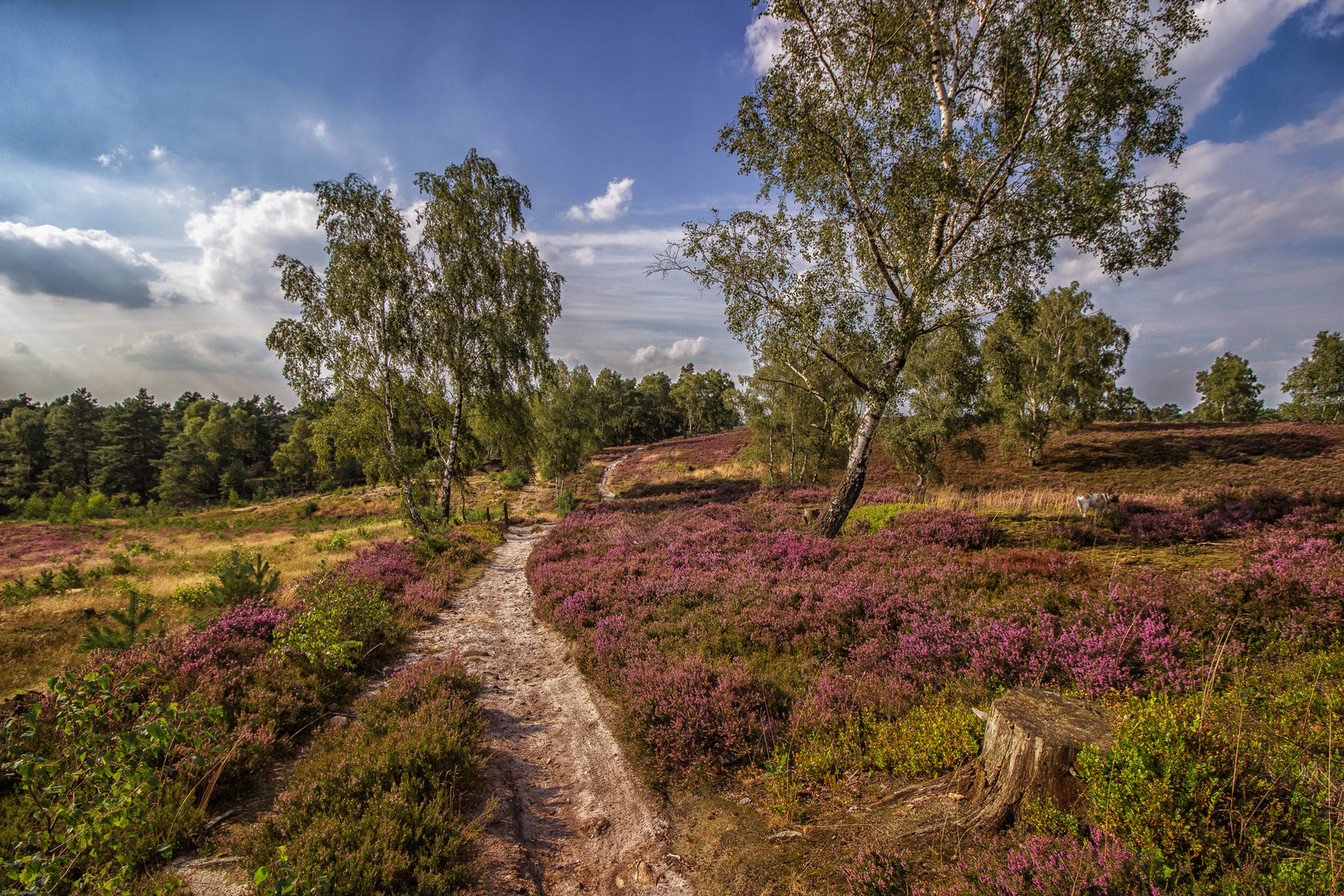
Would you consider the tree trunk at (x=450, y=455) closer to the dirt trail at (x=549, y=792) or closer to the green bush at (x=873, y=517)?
the dirt trail at (x=549, y=792)

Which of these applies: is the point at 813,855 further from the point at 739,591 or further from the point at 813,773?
the point at 739,591

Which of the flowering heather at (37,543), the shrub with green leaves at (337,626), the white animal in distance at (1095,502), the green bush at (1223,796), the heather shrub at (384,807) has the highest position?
the white animal in distance at (1095,502)

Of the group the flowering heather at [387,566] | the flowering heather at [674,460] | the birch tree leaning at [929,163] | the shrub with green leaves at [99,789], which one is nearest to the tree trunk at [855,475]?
the birch tree leaning at [929,163]

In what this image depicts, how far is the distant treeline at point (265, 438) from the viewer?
22.9 metres

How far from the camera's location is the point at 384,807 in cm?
415

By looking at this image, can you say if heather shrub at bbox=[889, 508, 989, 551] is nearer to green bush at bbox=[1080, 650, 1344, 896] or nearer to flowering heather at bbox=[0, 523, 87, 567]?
green bush at bbox=[1080, 650, 1344, 896]

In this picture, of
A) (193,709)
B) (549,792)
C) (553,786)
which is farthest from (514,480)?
(193,709)

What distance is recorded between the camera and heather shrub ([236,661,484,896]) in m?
3.63

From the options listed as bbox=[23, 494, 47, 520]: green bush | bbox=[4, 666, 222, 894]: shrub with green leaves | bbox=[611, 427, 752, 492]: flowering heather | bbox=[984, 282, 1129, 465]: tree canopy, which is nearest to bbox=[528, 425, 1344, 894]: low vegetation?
bbox=[4, 666, 222, 894]: shrub with green leaves

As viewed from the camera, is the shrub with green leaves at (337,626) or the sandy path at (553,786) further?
the shrub with green leaves at (337,626)

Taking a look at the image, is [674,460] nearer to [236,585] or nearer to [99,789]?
[236,585]

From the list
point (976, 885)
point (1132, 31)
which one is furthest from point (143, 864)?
point (1132, 31)

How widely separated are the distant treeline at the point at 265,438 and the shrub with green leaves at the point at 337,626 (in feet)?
40.7

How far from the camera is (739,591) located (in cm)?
946
